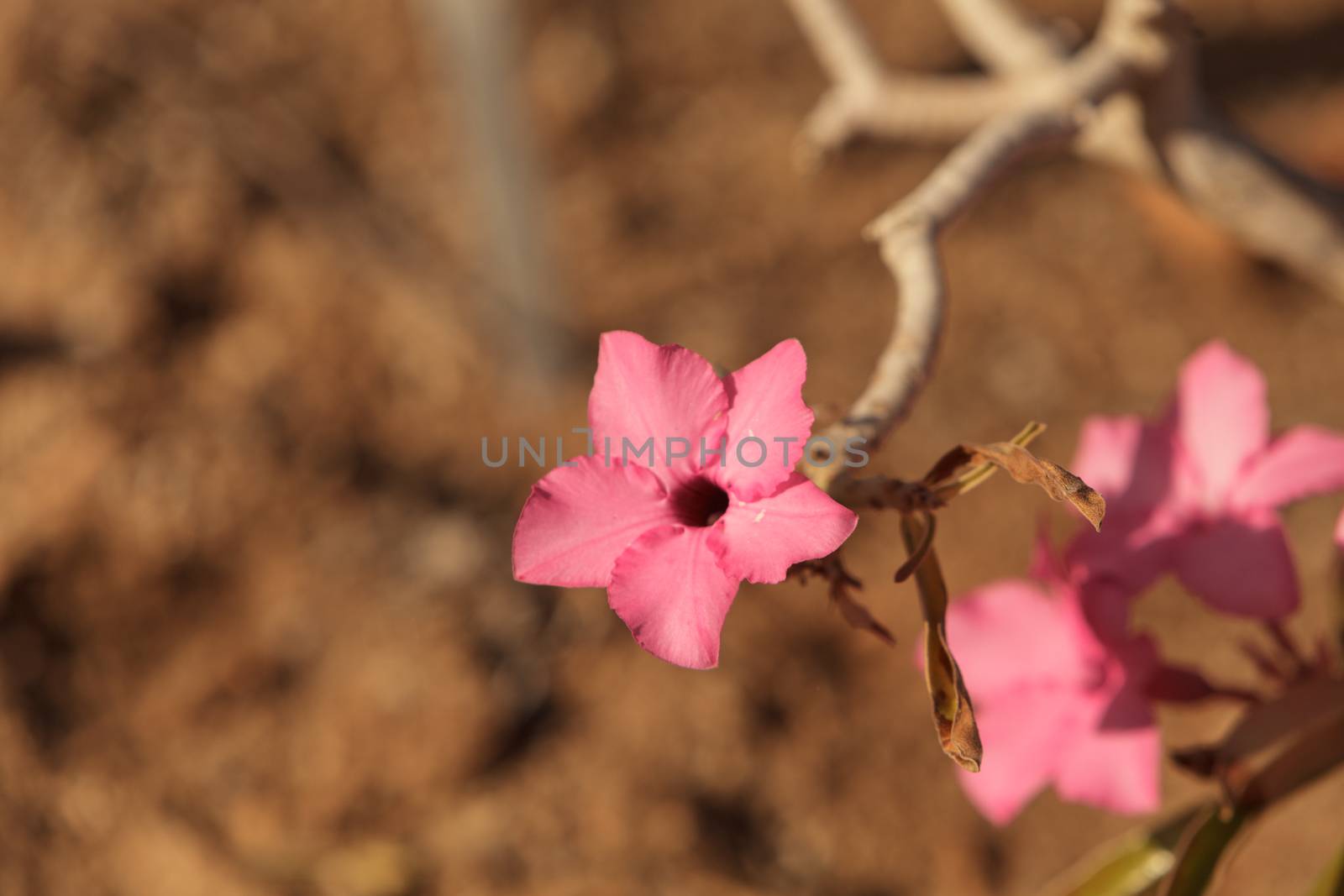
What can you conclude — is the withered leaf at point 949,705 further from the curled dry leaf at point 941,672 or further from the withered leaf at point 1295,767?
the withered leaf at point 1295,767

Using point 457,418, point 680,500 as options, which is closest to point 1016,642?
point 680,500

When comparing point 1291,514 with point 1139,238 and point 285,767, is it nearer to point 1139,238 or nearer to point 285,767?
point 1139,238

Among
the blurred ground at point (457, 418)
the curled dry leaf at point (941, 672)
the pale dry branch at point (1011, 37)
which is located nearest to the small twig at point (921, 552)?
the curled dry leaf at point (941, 672)

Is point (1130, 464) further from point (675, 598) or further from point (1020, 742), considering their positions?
point (675, 598)

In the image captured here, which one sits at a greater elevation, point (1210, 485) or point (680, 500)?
point (680, 500)

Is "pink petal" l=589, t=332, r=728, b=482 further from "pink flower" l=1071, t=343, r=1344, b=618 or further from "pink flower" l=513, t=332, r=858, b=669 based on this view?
"pink flower" l=1071, t=343, r=1344, b=618

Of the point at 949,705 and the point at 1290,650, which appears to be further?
the point at 1290,650

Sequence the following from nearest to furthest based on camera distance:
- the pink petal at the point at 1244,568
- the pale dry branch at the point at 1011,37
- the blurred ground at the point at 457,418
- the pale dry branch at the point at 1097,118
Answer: the pink petal at the point at 1244,568 < the pale dry branch at the point at 1097,118 < the pale dry branch at the point at 1011,37 < the blurred ground at the point at 457,418
